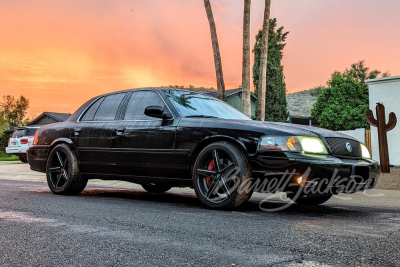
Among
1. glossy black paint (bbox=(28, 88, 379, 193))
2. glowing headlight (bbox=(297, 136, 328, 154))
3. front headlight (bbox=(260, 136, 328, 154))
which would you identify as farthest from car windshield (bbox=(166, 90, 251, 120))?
glowing headlight (bbox=(297, 136, 328, 154))

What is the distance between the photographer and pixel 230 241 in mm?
3625

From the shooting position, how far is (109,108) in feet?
23.1

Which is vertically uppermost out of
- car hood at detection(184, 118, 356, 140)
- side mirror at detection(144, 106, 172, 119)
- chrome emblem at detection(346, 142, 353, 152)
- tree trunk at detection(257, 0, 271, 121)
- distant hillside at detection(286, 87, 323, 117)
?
distant hillside at detection(286, 87, 323, 117)

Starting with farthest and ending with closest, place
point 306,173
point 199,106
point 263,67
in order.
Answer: point 263,67 < point 199,106 < point 306,173

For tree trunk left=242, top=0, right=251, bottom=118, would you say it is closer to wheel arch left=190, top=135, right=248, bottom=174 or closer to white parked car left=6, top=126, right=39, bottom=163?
wheel arch left=190, top=135, right=248, bottom=174

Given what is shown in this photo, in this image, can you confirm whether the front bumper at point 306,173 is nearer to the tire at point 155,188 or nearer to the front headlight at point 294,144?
the front headlight at point 294,144

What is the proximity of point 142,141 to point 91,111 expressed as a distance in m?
1.57

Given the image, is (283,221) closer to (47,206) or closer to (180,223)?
(180,223)

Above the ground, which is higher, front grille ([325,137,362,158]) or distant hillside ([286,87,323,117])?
distant hillside ([286,87,323,117])

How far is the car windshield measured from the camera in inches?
243

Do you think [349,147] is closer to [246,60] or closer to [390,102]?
[246,60]

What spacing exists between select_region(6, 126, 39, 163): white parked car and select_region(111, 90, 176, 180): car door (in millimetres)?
14703

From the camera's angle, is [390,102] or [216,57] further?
[390,102]

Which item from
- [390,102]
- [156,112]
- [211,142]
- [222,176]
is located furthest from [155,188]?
[390,102]
